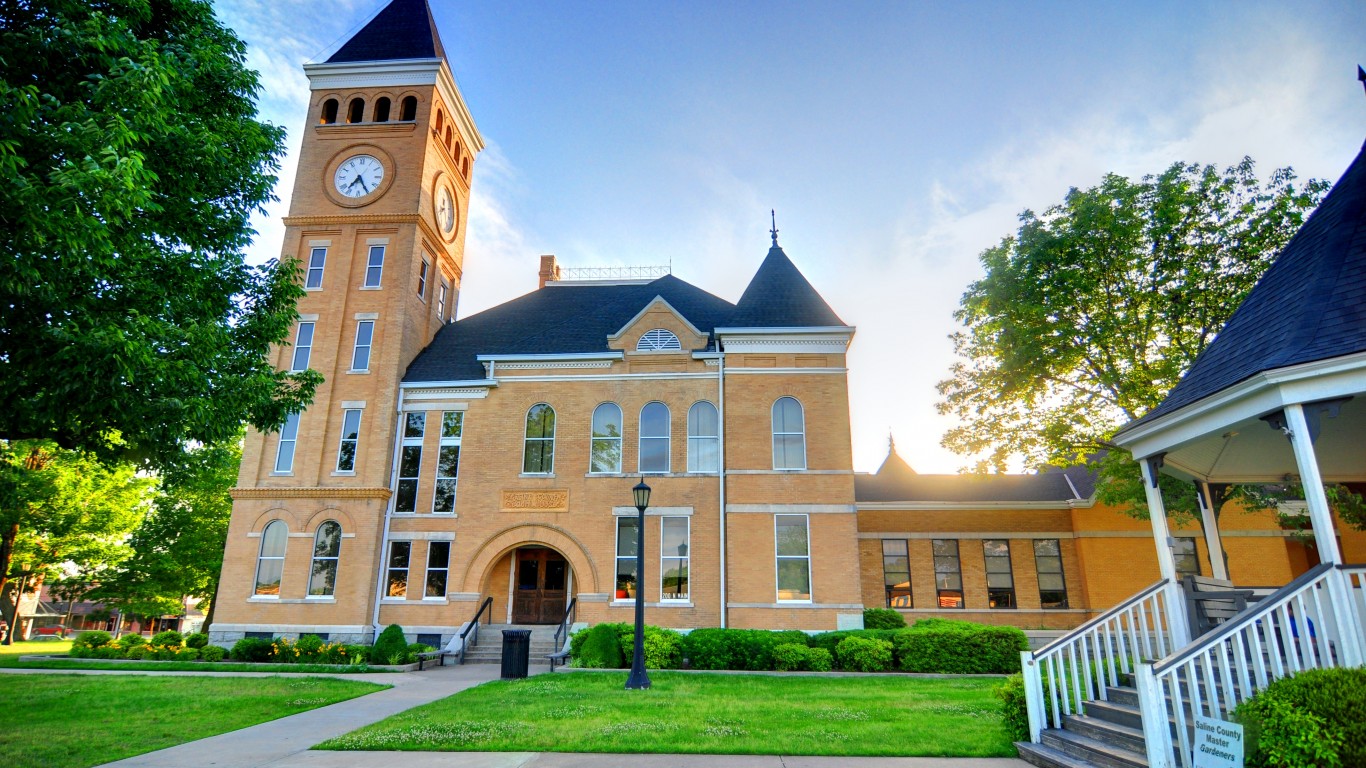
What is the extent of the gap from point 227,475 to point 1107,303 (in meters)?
37.7

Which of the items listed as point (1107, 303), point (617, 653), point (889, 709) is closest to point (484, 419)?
point (617, 653)

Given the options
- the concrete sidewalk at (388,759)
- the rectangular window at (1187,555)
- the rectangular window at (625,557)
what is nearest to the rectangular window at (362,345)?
the rectangular window at (625,557)

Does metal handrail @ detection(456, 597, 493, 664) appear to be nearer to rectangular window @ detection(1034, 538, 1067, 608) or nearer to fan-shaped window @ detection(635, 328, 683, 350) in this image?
fan-shaped window @ detection(635, 328, 683, 350)

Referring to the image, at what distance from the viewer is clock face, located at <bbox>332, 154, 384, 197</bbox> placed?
2653 cm

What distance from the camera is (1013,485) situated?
29.0 meters

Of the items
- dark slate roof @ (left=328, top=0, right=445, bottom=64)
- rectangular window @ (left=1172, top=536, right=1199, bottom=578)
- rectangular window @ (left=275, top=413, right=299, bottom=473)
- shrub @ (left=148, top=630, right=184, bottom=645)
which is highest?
dark slate roof @ (left=328, top=0, right=445, bottom=64)

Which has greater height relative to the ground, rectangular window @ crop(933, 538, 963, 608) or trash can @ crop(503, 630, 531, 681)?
rectangular window @ crop(933, 538, 963, 608)

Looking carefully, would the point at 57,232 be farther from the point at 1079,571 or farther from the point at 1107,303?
the point at 1079,571

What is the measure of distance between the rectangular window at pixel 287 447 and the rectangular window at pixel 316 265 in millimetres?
5042

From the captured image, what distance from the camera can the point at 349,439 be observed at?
23859 mm

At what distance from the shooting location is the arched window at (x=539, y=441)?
917 inches

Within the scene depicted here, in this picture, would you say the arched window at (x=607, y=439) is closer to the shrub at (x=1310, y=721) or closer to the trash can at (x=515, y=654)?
the trash can at (x=515, y=654)

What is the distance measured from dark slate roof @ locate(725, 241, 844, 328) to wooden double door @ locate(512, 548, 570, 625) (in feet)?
33.1

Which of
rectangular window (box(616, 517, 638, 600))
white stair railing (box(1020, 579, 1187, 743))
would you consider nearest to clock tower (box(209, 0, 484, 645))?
rectangular window (box(616, 517, 638, 600))
